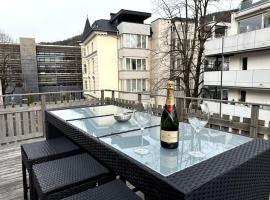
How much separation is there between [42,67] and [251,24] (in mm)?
18638

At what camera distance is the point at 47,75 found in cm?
2055

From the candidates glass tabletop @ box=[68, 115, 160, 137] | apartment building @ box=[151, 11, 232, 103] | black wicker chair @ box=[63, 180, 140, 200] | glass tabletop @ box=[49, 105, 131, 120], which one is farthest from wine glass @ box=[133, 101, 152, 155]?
apartment building @ box=[151, 11, 232, 103]

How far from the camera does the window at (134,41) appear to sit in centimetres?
1457

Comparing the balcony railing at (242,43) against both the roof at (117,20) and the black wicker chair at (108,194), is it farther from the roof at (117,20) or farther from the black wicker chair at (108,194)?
the black wicker chair at (108,194)

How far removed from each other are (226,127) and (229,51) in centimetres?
1081

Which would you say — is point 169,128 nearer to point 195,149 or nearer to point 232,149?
point 195,149

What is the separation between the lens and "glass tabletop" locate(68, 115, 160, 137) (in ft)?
5.09

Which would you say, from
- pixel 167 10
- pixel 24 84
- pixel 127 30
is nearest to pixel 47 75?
pixel 24 84

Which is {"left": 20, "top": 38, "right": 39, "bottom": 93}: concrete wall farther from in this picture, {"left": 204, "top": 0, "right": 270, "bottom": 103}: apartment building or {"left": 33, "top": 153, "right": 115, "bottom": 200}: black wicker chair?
{"left": 33, "top": 153, "right": 115, "bottom": 200}: black wicker chair

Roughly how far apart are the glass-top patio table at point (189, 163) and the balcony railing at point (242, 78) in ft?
35.8

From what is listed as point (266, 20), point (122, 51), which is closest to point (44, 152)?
point (266, 20)

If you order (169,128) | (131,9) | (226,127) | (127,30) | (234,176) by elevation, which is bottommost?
(226,127)

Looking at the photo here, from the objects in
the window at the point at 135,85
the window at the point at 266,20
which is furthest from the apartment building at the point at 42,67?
the window at the point at 266,20

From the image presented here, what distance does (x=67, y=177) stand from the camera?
1.36 metres
